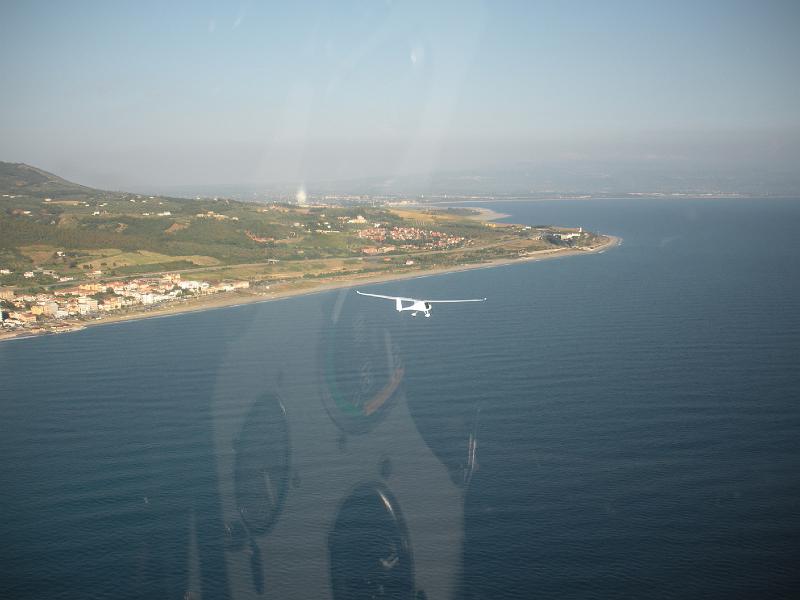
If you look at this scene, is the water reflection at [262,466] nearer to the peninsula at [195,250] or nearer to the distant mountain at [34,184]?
the peninsula at [195,250]

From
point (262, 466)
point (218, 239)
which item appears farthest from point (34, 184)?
point (262, 466)

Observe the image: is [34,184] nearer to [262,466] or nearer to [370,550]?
[262,466]

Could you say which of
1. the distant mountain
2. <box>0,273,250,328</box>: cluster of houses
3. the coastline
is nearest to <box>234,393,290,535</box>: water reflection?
the coastline

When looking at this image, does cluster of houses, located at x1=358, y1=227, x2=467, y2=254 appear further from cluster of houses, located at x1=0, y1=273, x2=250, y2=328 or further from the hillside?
cluster of houses, located at x1=0, y1=273, x2=250, y2=328

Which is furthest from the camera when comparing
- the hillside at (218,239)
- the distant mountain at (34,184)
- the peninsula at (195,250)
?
the distant mountain at (34,184)

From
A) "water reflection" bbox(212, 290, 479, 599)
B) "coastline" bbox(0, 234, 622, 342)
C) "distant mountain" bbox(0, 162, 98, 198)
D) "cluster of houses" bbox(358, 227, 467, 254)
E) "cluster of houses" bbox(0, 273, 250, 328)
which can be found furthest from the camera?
"distant mountain" bbox(0, 162, 98, 198)

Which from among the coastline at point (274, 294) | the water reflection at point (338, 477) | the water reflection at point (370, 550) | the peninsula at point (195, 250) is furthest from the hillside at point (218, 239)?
the water reflection at point (370, 550)
